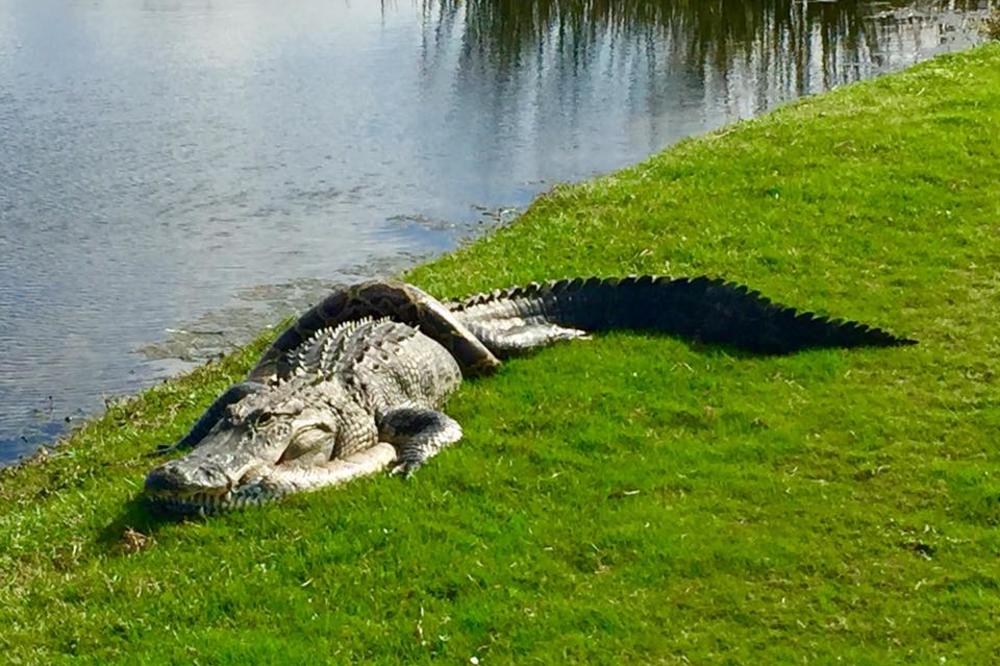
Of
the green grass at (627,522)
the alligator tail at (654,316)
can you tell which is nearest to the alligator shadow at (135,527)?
the green grass at (627,522)

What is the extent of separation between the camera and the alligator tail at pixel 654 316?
25.1 ft

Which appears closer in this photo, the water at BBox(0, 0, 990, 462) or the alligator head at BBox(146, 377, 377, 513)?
the alligator head at BBox(146, 377, 377, 513)

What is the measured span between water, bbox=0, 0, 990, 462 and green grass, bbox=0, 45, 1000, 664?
2.49m

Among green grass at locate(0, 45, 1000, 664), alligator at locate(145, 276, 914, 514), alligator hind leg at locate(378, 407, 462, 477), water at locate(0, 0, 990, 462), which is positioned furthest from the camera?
water at locate(0, 0, 990, 462)

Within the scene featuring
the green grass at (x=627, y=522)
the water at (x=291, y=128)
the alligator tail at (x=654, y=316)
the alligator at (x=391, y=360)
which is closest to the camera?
the green grass at (x=627, y=522)

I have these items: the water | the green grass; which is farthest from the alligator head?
the water

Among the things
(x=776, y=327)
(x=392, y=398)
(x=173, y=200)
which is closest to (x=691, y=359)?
(x=776, y=327)

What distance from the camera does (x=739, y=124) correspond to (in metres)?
14.2

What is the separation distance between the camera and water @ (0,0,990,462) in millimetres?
11562

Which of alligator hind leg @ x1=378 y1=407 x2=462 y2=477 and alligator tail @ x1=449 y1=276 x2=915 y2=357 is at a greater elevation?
alligator tail @ x1=449 y1=276 x2=915 y2=357

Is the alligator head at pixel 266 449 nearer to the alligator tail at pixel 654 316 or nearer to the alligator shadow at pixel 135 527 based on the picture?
the alligator shadow at pixel 135 527

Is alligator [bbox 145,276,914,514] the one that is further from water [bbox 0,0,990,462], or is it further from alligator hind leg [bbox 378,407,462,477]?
water [bbox 0,0,990,462]

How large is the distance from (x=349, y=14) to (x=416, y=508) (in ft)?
68.2

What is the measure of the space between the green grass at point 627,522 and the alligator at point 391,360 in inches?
6.5
